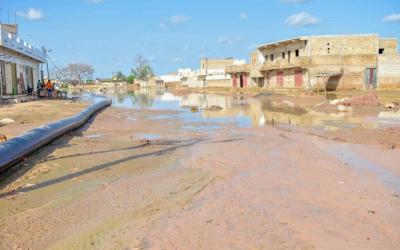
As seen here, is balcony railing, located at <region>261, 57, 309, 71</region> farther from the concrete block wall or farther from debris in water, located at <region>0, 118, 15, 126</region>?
debris in water, located at <region>0, 118, 15, 126</region>

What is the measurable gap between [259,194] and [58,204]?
9.90 feet

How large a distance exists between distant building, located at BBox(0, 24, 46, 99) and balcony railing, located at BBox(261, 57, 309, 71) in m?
25.7

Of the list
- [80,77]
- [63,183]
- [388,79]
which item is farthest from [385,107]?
[80,77]

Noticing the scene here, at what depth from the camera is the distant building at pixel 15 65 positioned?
28.2m

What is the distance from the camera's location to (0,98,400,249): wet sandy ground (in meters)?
4.85

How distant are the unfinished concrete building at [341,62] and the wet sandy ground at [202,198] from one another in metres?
30.9

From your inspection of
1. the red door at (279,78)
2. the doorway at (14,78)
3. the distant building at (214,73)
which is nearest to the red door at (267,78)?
the red door at (279,78)

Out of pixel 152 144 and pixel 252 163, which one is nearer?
pixel 252 163

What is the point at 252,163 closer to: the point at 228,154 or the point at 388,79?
the point at 228,154

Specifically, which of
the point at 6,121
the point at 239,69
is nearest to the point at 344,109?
the point at 6,121

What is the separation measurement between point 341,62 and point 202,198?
38.8 metres

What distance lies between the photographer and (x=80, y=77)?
430 feet

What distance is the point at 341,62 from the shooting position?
138 ft

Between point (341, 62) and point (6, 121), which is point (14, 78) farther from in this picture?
point (341, 62)
